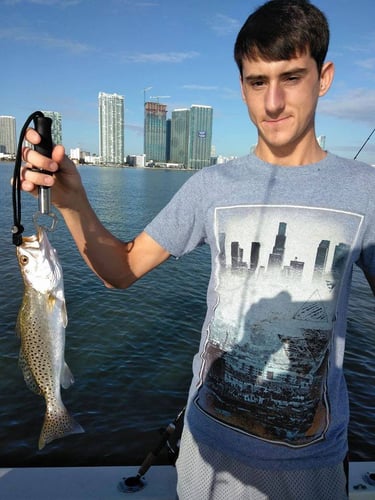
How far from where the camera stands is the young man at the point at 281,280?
1974 mm

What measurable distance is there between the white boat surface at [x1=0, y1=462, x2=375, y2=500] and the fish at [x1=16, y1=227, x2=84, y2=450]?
2.79ft

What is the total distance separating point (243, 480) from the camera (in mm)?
2068

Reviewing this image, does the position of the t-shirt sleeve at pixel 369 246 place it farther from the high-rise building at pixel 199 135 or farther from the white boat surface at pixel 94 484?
the high-rise building at pixel 199 135

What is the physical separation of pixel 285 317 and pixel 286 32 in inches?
57.5

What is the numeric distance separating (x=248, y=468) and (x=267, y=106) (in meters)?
1.94

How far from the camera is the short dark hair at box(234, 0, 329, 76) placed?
6.24 ft

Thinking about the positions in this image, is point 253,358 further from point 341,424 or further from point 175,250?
point 175,250

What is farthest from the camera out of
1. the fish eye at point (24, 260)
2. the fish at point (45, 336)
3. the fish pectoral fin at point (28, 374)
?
the fish pectoral fin at point (28, 374)

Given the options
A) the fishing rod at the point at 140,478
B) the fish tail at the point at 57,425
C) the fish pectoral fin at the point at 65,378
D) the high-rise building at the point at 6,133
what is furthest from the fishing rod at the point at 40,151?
the high-rise building at the point at 6,133

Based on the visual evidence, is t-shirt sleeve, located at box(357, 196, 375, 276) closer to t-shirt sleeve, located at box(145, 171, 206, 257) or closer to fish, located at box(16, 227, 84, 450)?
t-shirt sleeve, located at box(145, 171, 206, 257)

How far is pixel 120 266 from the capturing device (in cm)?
246

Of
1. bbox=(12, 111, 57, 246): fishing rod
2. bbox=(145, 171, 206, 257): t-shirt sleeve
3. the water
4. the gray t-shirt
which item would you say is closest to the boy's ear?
the gray t-shirt

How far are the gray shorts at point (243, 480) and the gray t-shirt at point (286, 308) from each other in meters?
0.06

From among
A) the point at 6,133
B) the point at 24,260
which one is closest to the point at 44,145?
the point at 24,260
